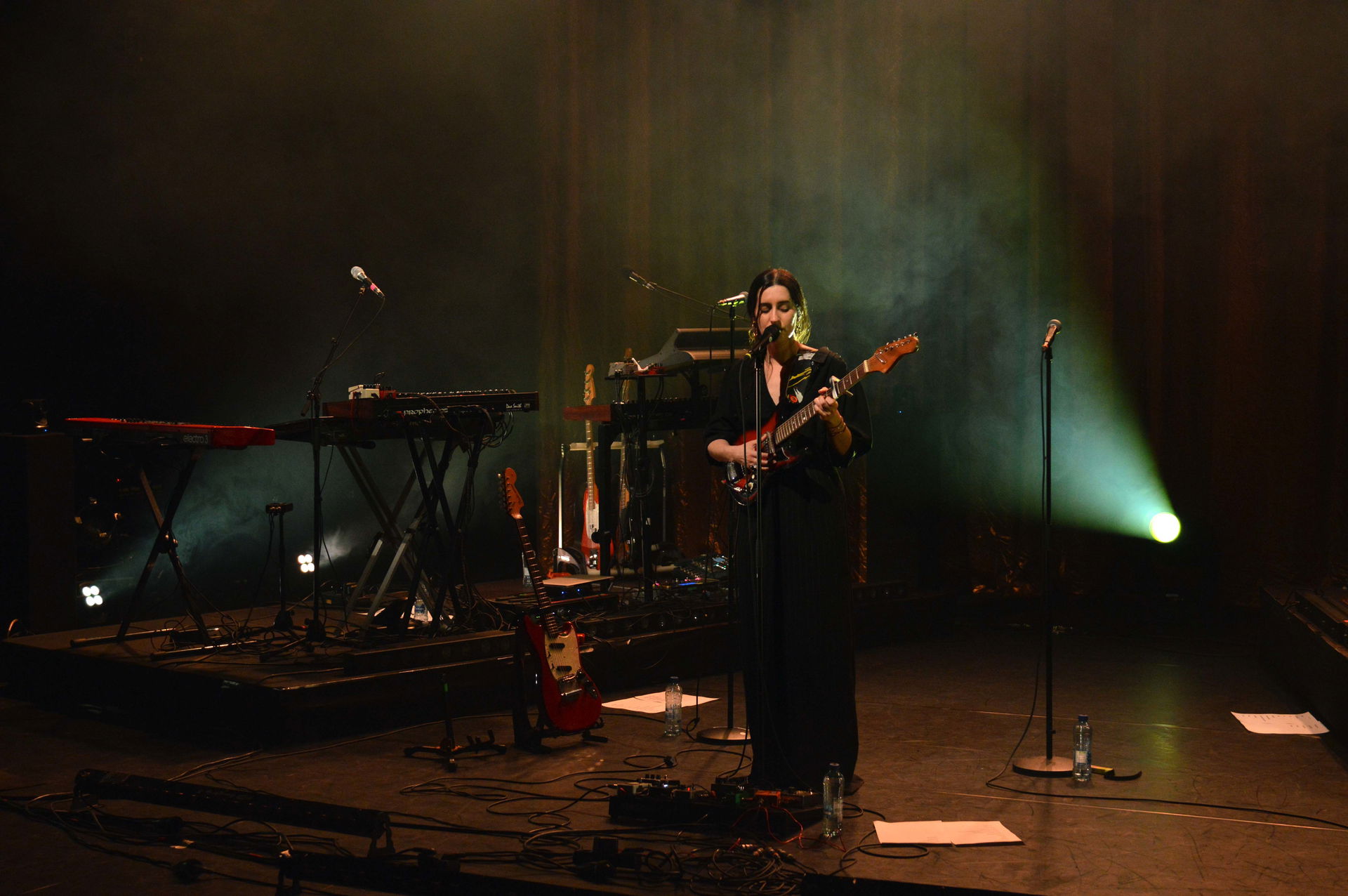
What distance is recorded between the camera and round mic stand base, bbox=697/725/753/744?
435cm

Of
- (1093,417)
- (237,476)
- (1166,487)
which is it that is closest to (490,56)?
(237,476)

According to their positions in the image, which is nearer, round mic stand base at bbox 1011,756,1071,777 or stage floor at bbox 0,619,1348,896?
stage floor at bbox 0,619,1348,896

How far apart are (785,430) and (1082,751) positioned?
1.45 metres

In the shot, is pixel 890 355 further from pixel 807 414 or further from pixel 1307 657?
pixel 1307 657

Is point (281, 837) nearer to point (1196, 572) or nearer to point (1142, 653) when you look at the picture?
point (1142, 653)

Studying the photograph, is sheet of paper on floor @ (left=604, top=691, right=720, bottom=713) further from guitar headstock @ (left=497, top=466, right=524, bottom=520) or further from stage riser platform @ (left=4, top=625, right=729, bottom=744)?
guitar headstock @ (left=497, top=466, right=524, bottom=520)

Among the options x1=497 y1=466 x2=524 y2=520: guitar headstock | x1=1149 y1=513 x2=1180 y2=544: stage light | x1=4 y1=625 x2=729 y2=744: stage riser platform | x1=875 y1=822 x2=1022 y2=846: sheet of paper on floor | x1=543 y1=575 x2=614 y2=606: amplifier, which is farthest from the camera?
x1=1149 y1=513 x2=1180 y2=544: stage light

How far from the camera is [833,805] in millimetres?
3182

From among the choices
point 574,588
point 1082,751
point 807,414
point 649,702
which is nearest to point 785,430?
point 807,414

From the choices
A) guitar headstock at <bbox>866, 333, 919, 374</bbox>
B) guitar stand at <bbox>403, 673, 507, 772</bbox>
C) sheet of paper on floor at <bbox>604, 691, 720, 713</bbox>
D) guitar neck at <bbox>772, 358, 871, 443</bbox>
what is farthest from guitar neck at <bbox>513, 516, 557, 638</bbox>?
guitar headstock at <bbox>866, 333, 919, 374</bbox>

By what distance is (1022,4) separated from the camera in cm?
708

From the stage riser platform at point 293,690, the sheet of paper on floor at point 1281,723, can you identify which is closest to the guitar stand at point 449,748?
the stage riser platform at point 293,690

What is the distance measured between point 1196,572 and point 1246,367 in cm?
121

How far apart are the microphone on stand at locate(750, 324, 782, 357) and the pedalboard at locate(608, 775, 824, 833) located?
1.24 metres
